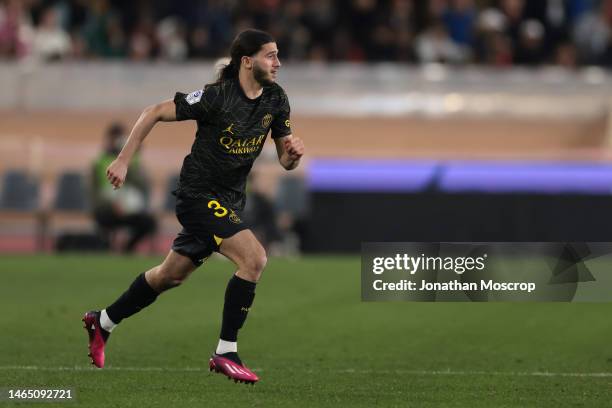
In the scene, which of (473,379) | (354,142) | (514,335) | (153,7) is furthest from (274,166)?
(473,379)

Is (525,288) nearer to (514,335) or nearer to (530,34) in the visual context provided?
(514,335)

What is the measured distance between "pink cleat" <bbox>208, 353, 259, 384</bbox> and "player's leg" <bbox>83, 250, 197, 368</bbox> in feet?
2.06

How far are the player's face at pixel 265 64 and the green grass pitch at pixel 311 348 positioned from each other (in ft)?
6.00

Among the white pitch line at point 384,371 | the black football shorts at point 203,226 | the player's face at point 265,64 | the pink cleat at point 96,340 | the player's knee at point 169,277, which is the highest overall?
the player's face at point 265,64

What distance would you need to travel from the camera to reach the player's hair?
29.3 feet

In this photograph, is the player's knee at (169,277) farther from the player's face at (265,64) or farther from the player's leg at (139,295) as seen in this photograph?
the player's face at (265,64)

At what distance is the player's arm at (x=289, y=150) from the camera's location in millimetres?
8992

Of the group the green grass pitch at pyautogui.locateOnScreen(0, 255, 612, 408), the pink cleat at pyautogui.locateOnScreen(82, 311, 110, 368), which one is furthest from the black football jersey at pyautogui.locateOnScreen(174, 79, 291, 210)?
the green grass pitch at pyautogui.locateOnScreen(0, 255, 612, 408)

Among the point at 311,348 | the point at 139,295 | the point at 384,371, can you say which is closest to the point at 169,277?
the point at 139,295

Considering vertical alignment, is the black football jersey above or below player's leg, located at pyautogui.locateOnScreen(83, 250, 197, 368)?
above

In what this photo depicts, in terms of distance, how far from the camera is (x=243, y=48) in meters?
8.96

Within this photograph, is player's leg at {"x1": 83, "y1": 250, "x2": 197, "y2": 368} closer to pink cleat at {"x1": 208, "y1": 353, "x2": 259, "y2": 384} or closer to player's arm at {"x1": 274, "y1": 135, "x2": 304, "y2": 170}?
pink cleat at {"x1": 208, "y1": 353, "x2": 259, "y2": 384}

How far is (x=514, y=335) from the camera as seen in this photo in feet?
39.6

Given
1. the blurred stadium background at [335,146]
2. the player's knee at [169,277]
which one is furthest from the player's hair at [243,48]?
the blurred stadium background at [335,146]
